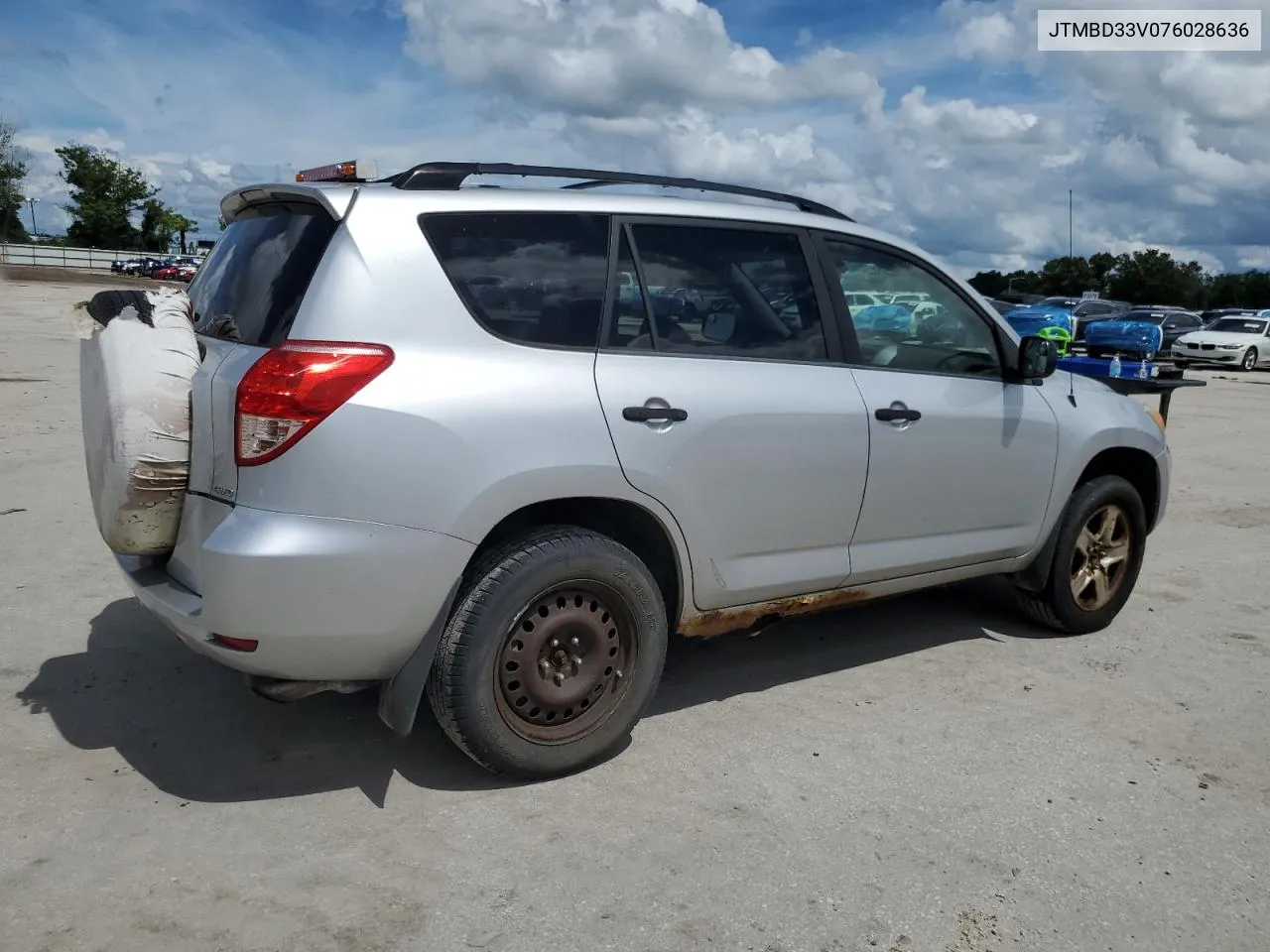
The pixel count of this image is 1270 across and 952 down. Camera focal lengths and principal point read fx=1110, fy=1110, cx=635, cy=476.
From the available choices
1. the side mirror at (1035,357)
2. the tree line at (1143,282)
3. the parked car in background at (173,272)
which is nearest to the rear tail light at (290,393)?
the side mirror at (1035,357)

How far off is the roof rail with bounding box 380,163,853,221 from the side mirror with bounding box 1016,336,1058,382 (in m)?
0.92

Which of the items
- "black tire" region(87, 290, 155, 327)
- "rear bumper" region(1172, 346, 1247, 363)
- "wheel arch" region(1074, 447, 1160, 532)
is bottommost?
"rear bumper" region(1172, 346, 1247, 363)

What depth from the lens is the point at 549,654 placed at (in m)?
3.52

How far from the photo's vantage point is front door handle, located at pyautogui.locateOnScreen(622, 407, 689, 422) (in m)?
3.50

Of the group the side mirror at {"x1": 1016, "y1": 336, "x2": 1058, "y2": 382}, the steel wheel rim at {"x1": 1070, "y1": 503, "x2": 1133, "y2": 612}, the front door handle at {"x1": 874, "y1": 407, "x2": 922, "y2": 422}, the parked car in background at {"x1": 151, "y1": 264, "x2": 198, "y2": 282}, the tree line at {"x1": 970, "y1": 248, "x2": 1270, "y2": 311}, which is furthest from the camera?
the tree line at {"x1": 970, "y1": 248, "x2": 1270, "y2": 311}

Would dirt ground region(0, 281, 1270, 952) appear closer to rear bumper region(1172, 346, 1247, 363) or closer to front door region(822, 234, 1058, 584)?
front door region(822, 234, 1058, 584)

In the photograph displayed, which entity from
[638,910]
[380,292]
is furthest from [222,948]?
[380,292]

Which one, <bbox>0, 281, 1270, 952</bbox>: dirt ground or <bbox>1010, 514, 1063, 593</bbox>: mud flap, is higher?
<bbox>1010, 514, 1063, 593</bbox>: mud flap

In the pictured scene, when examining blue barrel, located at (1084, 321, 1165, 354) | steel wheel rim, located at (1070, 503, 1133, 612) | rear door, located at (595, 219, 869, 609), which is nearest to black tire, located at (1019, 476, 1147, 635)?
steel wheel rim, located at (1070, 503, 1133, 612)

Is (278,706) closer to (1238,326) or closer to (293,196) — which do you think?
(293,196)

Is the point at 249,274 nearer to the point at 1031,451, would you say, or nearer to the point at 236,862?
the point at 236,862

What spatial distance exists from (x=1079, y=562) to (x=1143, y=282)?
2786 inches

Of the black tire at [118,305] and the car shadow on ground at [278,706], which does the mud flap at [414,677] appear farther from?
the black tire at [118,305]

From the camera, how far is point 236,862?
3033 mm
